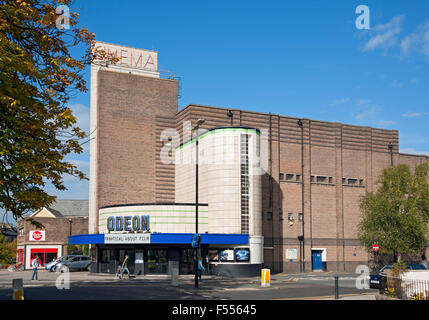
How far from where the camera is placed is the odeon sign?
42938mm

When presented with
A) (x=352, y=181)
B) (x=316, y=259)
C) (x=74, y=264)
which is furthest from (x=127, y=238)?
(x=352, y=181)

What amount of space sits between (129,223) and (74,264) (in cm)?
1429

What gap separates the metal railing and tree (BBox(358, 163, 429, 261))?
23783mm

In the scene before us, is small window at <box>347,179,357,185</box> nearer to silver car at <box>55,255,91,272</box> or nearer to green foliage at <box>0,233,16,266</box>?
silver car at <box>55,255,91,272</box>

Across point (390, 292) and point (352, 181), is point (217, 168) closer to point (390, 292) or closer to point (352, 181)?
point (352, 181)

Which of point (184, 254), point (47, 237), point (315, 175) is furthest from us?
point (47, 237)

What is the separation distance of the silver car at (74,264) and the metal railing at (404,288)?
39.7 meters

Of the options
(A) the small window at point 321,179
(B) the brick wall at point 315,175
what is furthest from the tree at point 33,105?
(A) the small window at point 321,179

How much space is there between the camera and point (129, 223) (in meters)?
43.5

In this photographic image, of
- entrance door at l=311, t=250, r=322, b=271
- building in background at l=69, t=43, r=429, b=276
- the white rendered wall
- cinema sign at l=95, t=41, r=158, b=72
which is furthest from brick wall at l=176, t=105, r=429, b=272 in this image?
cinema sign at l=95, t=41, r=158, b=72

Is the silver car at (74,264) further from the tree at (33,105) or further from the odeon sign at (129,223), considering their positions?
the tree at (33,105)

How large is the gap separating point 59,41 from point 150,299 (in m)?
12.8

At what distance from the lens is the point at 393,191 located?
1800 inches
